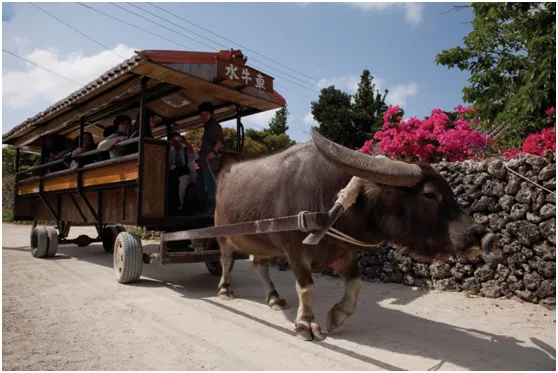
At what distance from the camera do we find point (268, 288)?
4750 millimetres

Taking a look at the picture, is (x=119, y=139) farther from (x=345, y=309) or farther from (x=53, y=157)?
(x=345, y=309)

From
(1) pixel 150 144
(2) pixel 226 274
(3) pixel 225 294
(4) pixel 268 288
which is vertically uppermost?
(1) pixel 150 144

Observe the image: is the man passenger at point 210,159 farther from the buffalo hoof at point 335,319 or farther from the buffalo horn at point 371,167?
the buffalo horn at point 371,167

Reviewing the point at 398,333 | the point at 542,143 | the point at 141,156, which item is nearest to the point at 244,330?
the point at 398,333

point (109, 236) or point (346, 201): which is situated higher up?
point (346, 201)

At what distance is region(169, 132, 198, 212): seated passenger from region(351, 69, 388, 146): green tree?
42.5 ft

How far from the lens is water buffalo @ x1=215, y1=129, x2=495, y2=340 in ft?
9.70

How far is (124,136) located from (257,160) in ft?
9.11

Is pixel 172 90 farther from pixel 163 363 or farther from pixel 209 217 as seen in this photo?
pixel 163 363

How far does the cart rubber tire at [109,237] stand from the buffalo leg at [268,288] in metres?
5.54

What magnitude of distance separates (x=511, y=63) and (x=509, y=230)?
490 centimetres

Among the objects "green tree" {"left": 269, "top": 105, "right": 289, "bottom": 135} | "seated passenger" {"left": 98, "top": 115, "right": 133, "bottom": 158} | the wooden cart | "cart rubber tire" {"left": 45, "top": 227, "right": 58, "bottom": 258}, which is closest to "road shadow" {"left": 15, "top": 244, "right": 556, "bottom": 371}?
the wooden cart

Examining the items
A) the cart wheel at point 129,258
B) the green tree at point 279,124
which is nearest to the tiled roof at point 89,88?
the cart wheel at point 129,258

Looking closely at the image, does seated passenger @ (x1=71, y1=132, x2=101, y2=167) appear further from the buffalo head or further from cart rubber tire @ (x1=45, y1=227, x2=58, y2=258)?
the buffalo head
